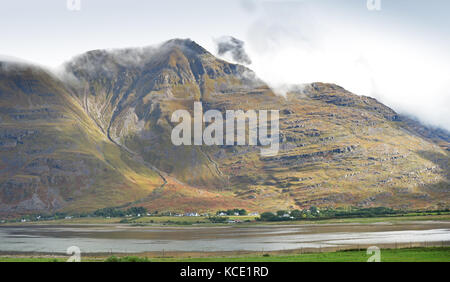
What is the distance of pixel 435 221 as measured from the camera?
6919 inches

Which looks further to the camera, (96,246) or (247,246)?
(96,246)
